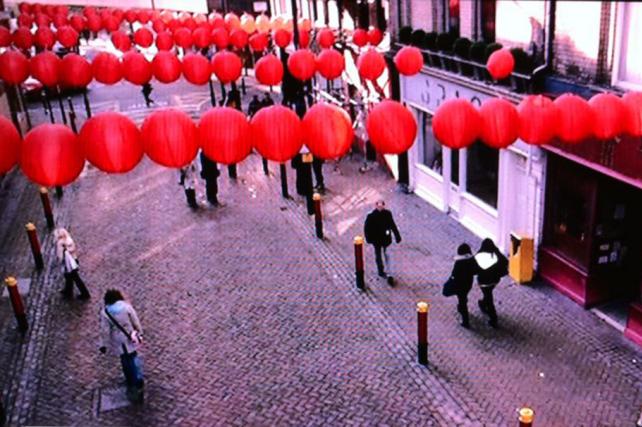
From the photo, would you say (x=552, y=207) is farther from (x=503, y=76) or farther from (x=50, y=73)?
(x=50, y=73)

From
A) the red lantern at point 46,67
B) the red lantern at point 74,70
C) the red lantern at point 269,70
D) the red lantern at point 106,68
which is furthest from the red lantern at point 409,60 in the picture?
the red lantern at point 46,67

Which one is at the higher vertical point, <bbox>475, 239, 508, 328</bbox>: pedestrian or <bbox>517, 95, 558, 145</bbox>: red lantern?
<bbox>517, 95, 558, 145</bbox>: red lantern

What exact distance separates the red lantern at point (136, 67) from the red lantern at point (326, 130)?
8156 millimetres

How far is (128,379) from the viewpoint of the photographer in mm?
9648

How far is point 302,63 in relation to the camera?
49.6ft

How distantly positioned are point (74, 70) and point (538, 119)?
10.8 m

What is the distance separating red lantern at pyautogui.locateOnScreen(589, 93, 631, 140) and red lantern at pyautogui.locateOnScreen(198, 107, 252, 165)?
4.21m

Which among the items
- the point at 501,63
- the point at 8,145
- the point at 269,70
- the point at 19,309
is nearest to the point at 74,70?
the point at 269,70

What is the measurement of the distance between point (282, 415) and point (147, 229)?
27.1ft

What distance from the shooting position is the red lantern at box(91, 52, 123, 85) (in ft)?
49.9

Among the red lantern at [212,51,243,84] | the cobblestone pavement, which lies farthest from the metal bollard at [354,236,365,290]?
the red lantern at [212,51,243,84]

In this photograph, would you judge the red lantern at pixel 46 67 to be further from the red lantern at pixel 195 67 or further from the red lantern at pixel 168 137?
the red lantern at pixel 168 137

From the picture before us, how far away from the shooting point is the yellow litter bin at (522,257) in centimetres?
1233

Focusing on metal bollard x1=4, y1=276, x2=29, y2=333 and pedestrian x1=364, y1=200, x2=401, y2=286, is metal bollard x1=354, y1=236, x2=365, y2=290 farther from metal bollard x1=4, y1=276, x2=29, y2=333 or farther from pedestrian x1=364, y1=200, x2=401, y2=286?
metal bollard x1=4, y1=276, x2=29, y2=333
